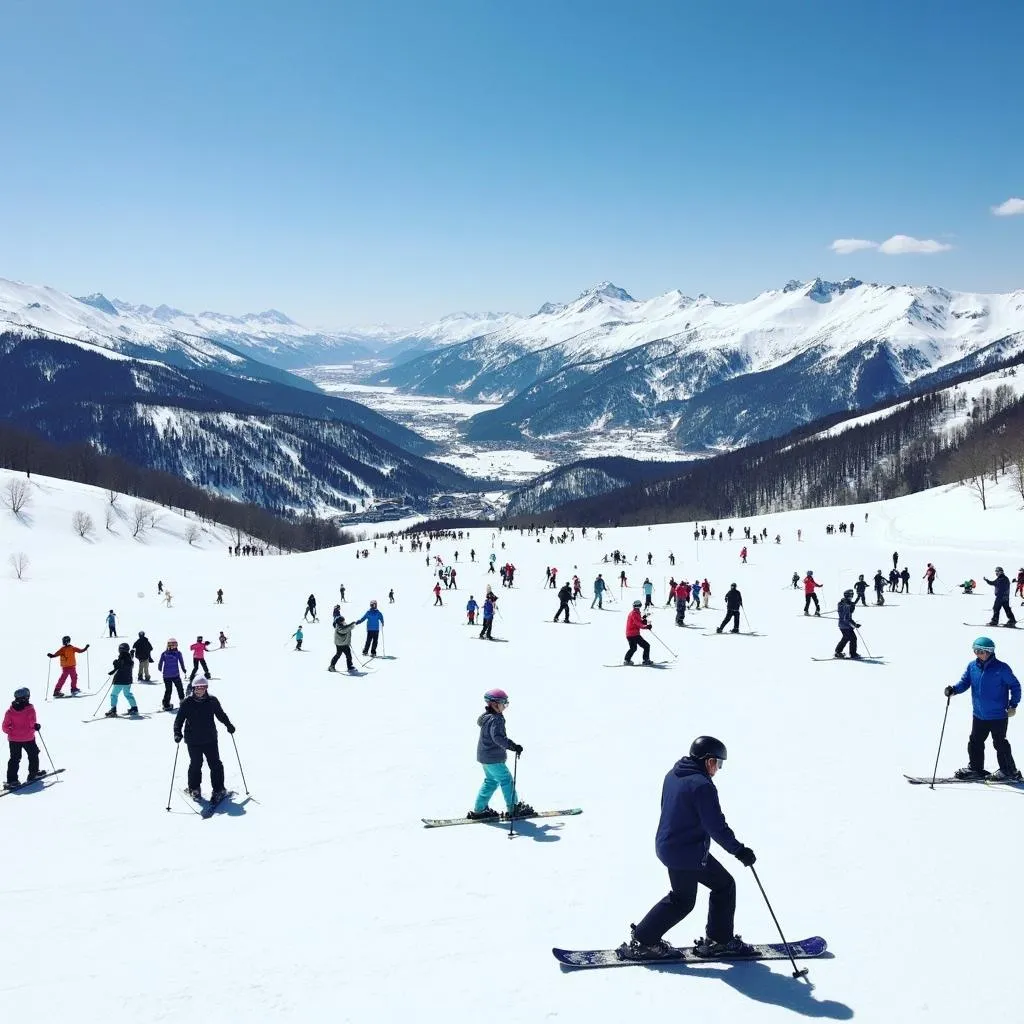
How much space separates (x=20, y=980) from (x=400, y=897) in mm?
3280

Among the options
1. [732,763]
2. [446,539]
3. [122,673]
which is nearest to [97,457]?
[446,539]

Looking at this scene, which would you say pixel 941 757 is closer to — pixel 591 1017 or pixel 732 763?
pixel 732 763

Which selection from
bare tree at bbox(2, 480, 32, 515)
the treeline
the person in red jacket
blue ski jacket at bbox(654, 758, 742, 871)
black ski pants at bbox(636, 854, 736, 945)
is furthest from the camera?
the treeline

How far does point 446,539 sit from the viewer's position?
279ft

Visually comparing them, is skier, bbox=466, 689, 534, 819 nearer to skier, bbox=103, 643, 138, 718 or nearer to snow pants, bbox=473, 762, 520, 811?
snow pants, bbox=473, 762, 520, 811

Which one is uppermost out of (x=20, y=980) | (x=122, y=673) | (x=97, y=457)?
(x=97, y=457)

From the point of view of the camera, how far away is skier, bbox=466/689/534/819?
898 centimetres

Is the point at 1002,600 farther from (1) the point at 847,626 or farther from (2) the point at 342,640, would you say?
(2) the point at 342,640

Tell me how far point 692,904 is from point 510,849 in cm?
308

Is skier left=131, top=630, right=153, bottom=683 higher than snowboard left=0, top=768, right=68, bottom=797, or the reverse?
skier left=131, top=630, right=153, bottom=683

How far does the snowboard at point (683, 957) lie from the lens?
6137 mm

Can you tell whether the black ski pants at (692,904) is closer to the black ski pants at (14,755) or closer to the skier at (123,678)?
the black ski pants at (14,755)

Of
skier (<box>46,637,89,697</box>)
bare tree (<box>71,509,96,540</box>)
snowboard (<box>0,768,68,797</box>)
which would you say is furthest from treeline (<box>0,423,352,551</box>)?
snowboard (<box>0,768,68,797</box>)

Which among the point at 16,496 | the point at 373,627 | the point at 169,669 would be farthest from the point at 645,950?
the point at 16,496
